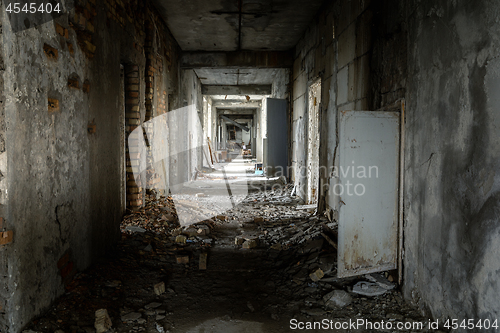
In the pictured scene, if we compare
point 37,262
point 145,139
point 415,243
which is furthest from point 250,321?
point 145,139

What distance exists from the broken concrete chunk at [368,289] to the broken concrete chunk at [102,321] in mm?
1872

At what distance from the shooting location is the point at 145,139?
213 inches

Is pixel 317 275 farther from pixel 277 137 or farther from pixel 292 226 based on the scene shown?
pixel 277 137

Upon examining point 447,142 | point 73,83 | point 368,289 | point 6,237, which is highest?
point 73,83

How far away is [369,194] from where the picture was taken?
2.60m

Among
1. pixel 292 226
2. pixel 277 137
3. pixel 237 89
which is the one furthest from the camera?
pixel 237 89

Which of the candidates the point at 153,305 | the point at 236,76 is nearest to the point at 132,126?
the point at 153,305

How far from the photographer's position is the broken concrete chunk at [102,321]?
84.0 inches

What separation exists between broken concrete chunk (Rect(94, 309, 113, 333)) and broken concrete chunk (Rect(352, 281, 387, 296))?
187 cm

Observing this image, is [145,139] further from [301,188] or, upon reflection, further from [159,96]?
[301,188]

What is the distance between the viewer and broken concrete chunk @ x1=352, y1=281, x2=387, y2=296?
255 centimetres

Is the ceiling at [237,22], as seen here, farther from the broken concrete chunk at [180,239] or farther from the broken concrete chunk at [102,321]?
the broken concrete chunk at [102,321]

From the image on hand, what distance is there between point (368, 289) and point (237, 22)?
209 inches

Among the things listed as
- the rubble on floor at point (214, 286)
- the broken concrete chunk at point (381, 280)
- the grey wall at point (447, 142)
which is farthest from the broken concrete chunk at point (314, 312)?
the grey wall at point (447, 142)
